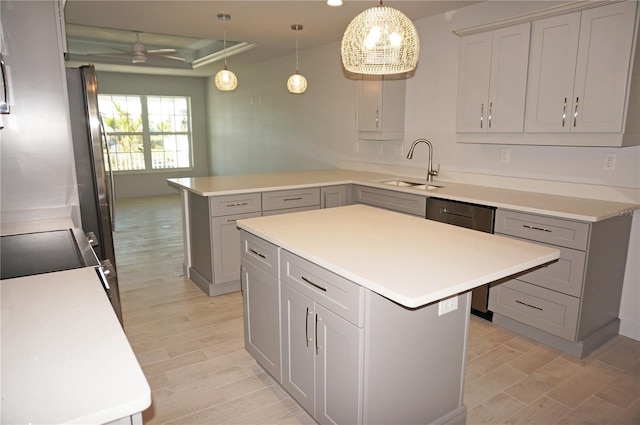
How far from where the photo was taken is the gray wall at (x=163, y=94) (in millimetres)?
8516

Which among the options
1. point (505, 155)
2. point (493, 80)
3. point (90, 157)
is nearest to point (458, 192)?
point (505, 155)

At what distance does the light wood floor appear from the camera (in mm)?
2109

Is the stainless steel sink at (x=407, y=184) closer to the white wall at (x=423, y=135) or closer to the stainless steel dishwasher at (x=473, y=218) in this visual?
the white wall at (x=423, y=135)

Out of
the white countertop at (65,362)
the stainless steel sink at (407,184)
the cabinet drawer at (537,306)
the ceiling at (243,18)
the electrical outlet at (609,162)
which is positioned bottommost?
the cabinet drawer at (537,306)

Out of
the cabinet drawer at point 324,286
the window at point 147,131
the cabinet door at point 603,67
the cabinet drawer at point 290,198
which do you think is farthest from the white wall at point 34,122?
the window at point 147,131

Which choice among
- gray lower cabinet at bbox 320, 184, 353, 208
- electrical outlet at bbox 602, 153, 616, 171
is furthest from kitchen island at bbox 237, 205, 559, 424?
gray lower cabinet at bbox 320, 184, 353, 208

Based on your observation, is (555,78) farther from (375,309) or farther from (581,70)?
(375,309)

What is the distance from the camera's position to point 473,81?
330 centimetres

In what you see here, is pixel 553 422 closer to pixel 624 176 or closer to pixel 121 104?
pixel 624 176

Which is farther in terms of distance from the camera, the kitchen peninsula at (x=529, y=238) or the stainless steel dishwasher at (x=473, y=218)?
the stainless steel dishwasher at (x=473, y=218)

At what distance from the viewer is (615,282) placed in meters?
2.82

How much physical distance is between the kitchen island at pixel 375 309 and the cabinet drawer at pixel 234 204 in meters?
1.30

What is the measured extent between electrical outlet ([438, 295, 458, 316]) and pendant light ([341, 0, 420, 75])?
40.6 inches

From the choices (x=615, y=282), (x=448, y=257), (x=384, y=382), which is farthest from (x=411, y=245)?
(x=615, y=282)
